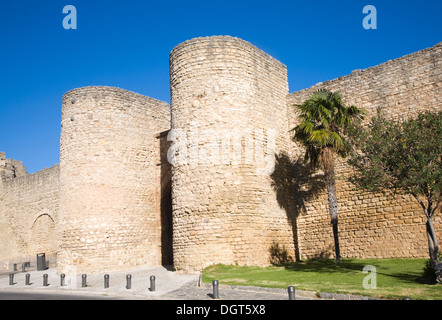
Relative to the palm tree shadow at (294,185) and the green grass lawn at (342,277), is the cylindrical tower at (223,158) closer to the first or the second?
the palm tree shadow at (294,185)

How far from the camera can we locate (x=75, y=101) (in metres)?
18.1

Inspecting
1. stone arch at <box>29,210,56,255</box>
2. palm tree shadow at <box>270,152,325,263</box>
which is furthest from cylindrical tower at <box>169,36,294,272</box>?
stone arch at <box>29,210,56,255</box>

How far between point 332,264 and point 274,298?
609 cm

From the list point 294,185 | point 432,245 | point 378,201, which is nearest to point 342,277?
point 432,245

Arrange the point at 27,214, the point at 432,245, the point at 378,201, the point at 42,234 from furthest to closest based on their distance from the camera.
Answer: the point at 27,214, the point at 42,234, the point at 378,201, the point at 432,245

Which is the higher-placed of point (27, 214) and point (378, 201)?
point (27, 214)

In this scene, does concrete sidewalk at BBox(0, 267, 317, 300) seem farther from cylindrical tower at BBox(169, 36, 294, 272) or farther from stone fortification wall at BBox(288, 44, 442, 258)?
stone fortification wall at BBox(288, 44, 442, 258)

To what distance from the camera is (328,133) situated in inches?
511

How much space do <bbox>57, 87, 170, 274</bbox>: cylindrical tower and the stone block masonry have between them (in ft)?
0.15

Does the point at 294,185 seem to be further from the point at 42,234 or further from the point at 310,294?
the point at 42,234

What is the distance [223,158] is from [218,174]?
0.58 m

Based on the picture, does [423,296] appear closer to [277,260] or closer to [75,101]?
[277,260]

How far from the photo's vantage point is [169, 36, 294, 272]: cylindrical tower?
13.5 m

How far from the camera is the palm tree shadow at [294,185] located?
15.6 metres
